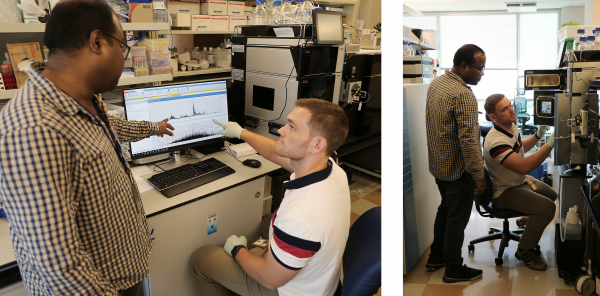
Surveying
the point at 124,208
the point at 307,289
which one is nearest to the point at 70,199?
the point at 124,208

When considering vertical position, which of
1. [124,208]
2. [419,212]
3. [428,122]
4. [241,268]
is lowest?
[241,268]

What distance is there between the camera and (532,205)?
5.38 ft

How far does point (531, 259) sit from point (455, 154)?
544 mm

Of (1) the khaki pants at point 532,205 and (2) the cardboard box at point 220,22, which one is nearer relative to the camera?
(1) the khaki pants at point 532,205

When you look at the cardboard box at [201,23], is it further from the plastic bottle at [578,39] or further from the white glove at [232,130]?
the plastic bottle at [578,39]

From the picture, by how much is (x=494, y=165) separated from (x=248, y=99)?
1.70 meters

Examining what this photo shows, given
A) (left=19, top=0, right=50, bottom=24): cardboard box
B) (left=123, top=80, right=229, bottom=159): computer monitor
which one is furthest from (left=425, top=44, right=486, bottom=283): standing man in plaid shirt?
(left=19, top=0, right=50, bottom=24): cardboard box

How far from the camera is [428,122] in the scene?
151 cm

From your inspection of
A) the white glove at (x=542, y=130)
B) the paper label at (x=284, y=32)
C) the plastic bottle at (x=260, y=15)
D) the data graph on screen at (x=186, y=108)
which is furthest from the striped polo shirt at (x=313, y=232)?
the plastic bottle at (x=260, y=15)

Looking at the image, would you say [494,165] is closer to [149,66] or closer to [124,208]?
[124,208]

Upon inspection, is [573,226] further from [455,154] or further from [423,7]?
[423,7]

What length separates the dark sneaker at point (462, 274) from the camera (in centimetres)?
138

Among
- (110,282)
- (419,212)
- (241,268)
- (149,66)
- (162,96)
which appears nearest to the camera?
(110,282)

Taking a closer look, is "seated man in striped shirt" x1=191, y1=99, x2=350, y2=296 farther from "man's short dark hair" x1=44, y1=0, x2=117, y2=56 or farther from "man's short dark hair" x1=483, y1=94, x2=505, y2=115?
"man's short dark hair" x1=44, y1=0, x2=117, y2=56
